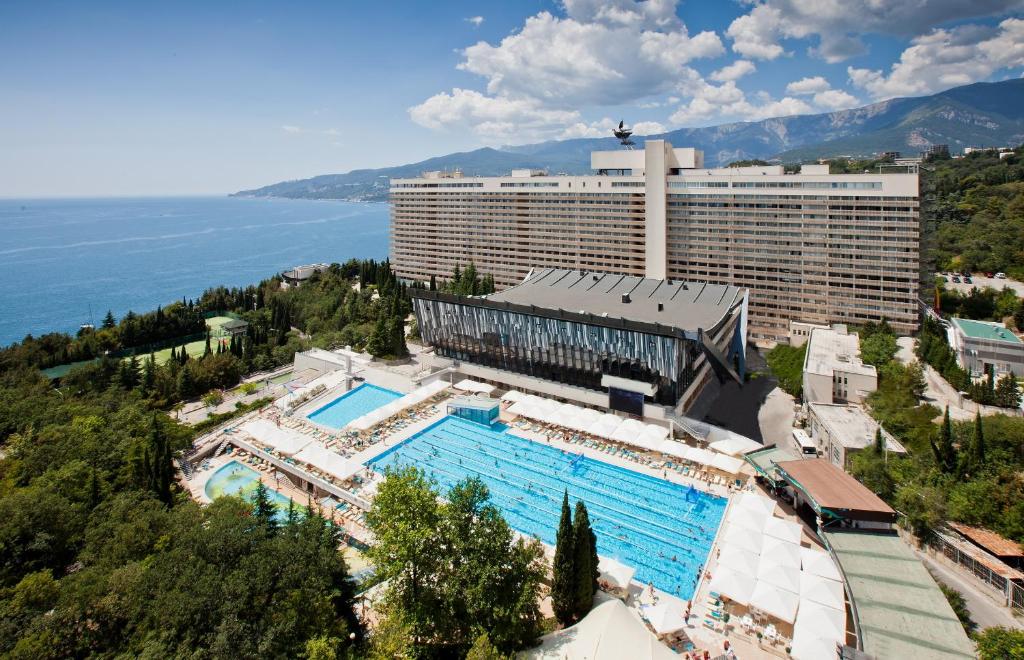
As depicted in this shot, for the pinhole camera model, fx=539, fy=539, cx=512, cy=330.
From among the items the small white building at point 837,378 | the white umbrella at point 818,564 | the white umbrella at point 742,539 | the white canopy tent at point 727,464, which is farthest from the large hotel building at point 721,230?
the white umbrella at point 742,539

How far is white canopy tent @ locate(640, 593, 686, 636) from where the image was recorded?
715 inches

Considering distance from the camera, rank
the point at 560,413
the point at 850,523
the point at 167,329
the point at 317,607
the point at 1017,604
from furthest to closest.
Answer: the point at 167,329
the point at 560,413
the point at 850,523
the point at 1017,604
the point at 317,607

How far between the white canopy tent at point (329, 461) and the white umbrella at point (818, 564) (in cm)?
2131

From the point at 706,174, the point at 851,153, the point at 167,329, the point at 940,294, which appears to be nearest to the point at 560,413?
the point at 706,174

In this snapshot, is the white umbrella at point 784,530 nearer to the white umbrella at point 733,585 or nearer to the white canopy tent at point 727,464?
the white umbrella at point 733,585

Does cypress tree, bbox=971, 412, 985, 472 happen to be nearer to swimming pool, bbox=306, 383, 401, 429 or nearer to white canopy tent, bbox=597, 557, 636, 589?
white canopy tent, bbox=597, 557, 636, 589

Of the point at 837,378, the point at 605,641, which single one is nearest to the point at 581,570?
the point at 605,641

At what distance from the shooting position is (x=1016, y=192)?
73750 mm

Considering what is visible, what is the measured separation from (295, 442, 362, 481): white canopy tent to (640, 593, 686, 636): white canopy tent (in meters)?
16.6

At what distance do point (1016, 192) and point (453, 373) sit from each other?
82871mm

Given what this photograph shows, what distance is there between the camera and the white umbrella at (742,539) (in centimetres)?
2136

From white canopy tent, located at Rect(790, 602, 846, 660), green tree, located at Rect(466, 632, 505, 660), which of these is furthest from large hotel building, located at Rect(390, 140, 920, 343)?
green tree, located at Rect(466, 632, 505, 660)

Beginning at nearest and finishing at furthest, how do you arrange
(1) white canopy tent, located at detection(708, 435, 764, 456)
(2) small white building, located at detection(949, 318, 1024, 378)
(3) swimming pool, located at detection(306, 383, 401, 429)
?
(1) white canopy tent, located at detection(708, 435, 764, 456) → (2) small white building, located at detection(949, 318, 1024, 378) → (3) swimming pool, located at detection(306, 383, 401, 429)

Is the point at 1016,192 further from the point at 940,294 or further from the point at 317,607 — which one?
the point at 317,607
